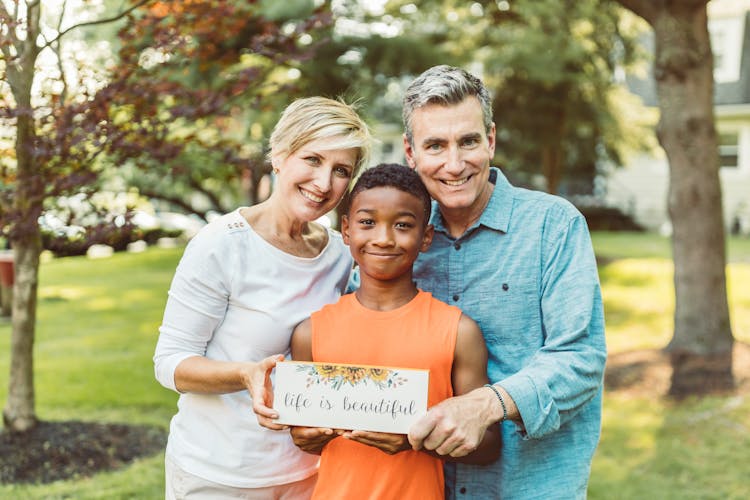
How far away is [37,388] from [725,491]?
5.70m

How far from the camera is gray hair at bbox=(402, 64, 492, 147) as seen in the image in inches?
90.0

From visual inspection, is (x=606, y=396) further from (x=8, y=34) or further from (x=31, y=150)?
(x=8, y=34)

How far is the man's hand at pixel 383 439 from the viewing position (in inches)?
75.5

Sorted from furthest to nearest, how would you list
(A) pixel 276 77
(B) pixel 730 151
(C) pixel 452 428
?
(B) pixel 730 151 → (A) pixel 276 77 → (C) pixel 452 428

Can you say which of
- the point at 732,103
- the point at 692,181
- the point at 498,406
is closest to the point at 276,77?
the point at 692,181

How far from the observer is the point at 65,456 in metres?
5.11

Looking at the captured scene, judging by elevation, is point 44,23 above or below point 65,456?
above

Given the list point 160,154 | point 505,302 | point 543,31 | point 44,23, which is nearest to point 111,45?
point 44,23

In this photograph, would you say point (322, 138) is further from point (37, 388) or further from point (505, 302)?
point (37, 388)

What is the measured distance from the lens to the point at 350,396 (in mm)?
1934

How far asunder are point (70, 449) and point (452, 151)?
4056mm

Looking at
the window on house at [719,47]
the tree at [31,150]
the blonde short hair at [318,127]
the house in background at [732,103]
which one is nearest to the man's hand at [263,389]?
the blonde short hair at [318,127]

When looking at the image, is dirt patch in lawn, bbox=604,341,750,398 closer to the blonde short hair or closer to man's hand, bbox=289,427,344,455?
the blonde short hair

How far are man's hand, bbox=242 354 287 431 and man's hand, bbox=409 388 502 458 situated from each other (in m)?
0.38
